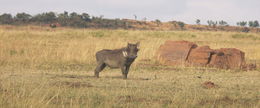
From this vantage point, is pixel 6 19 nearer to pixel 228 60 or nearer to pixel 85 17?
pixel 85 17

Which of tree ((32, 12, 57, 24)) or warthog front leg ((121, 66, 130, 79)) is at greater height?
tree ((32, 12, 57, 24))

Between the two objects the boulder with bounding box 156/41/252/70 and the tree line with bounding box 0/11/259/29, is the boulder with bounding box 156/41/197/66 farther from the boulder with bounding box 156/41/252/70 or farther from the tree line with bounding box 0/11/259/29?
the tree line with bounding box 0/11/259/29

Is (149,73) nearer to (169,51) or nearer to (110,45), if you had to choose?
(169,51)

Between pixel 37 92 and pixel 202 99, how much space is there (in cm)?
270

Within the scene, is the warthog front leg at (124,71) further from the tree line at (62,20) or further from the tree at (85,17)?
the tree at (85,17)

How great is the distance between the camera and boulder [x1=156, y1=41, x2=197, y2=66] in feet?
60.1

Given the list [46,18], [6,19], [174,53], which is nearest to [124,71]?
[174,53]

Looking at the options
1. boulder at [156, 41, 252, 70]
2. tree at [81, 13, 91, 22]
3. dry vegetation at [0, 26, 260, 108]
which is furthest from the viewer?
tree at [81, 13, 91, 22]

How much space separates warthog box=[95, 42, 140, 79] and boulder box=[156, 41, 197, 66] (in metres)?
5.12

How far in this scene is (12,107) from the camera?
23.8 ft

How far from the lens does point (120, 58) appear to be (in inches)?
512

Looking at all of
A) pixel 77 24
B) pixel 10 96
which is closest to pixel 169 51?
pixel 10 96

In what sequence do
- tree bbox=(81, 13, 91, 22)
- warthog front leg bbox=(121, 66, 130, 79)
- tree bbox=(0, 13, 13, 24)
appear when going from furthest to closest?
tree bbox=(81, 13, 91, 22) → tree bbox=(0, 13, 13, 24) → warthog front leg bbox=(121, 66, 130, 79)

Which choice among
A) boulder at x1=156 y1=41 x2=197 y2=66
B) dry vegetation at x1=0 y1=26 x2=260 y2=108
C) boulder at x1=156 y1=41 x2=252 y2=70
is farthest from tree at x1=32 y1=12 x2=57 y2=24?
boulder at x1=156 y1=41 x2=252 y2=70
